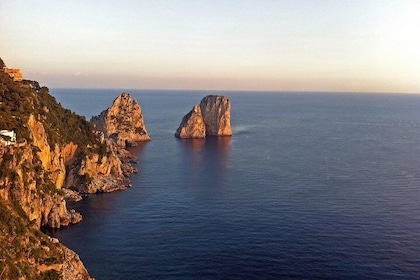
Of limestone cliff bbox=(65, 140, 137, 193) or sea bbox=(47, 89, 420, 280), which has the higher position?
limestone cliff bbox=(65, 140, 137, 193)

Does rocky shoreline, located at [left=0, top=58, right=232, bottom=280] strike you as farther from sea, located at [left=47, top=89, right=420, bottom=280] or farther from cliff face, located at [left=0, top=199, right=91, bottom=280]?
sea, located at [left=47, top=89, right=420, bottom=280]

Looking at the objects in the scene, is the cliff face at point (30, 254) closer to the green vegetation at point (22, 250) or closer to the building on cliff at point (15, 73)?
the green vegetation at point (22, 250)

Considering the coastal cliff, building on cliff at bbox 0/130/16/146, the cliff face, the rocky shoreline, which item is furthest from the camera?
building on cliff at bbox 0/130/16/146

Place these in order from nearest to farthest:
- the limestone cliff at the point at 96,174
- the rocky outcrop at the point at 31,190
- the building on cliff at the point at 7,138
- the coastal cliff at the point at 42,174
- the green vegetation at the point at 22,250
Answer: the green vegetation at the point at 22,250 < the coastal cliff at the point at 42,174 < the rocky outcrop at the point at 31,190 < the building on cliff at the point at 7,138 < the limestone cliff at the point at 96,174

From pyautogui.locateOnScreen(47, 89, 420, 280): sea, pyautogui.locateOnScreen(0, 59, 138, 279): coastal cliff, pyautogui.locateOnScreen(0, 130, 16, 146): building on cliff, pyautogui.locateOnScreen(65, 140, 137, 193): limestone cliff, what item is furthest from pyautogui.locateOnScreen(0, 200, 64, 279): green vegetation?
pyautogui.locateOnScreen(65, 140, 137, 193): limestone cliff

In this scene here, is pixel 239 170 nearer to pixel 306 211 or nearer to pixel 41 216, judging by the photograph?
pixel 306 211

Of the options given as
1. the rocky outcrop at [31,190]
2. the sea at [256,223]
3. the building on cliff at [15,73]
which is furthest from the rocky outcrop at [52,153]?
the building on cliff at [15,73]

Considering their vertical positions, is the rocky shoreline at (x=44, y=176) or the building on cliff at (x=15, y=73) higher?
the building on cliff at (x=15, y=73)

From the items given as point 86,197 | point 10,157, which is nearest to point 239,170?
point 86,197
